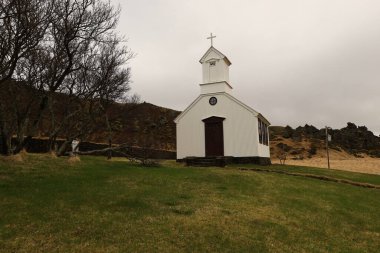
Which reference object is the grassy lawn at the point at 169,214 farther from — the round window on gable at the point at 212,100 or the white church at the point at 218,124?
the round window on gable at the point at 212,100

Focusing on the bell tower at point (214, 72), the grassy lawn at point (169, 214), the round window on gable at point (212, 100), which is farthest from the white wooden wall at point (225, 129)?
the grassy lawn at point (169, 214)

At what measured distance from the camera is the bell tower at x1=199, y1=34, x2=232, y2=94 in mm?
33875

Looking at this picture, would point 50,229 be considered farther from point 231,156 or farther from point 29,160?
point 231,156

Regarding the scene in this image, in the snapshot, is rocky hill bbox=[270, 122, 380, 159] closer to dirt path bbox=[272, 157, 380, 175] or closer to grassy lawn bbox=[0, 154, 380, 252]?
dirt path bbox=[272, 157, 380, 175]

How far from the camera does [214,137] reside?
108 feet

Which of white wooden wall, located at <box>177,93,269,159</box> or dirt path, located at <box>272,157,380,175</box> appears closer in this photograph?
white wooden wall, located at <box>177,93,269,159</box>

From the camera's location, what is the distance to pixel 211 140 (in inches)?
1302

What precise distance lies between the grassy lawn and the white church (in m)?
12.8

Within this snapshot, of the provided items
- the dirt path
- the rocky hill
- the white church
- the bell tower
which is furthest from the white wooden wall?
the rocky hill

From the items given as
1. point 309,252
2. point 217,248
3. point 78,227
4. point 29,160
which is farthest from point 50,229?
point 29,160

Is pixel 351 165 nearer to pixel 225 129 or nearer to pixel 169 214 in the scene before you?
pixel 225 129

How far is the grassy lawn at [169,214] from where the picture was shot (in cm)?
937

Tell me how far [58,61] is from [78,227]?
30.7ft

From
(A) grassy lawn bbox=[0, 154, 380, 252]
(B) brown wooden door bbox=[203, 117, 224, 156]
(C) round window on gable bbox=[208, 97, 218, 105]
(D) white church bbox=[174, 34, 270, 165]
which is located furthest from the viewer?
(C) round window on gable bbox=[208, 97, 218, 105]
